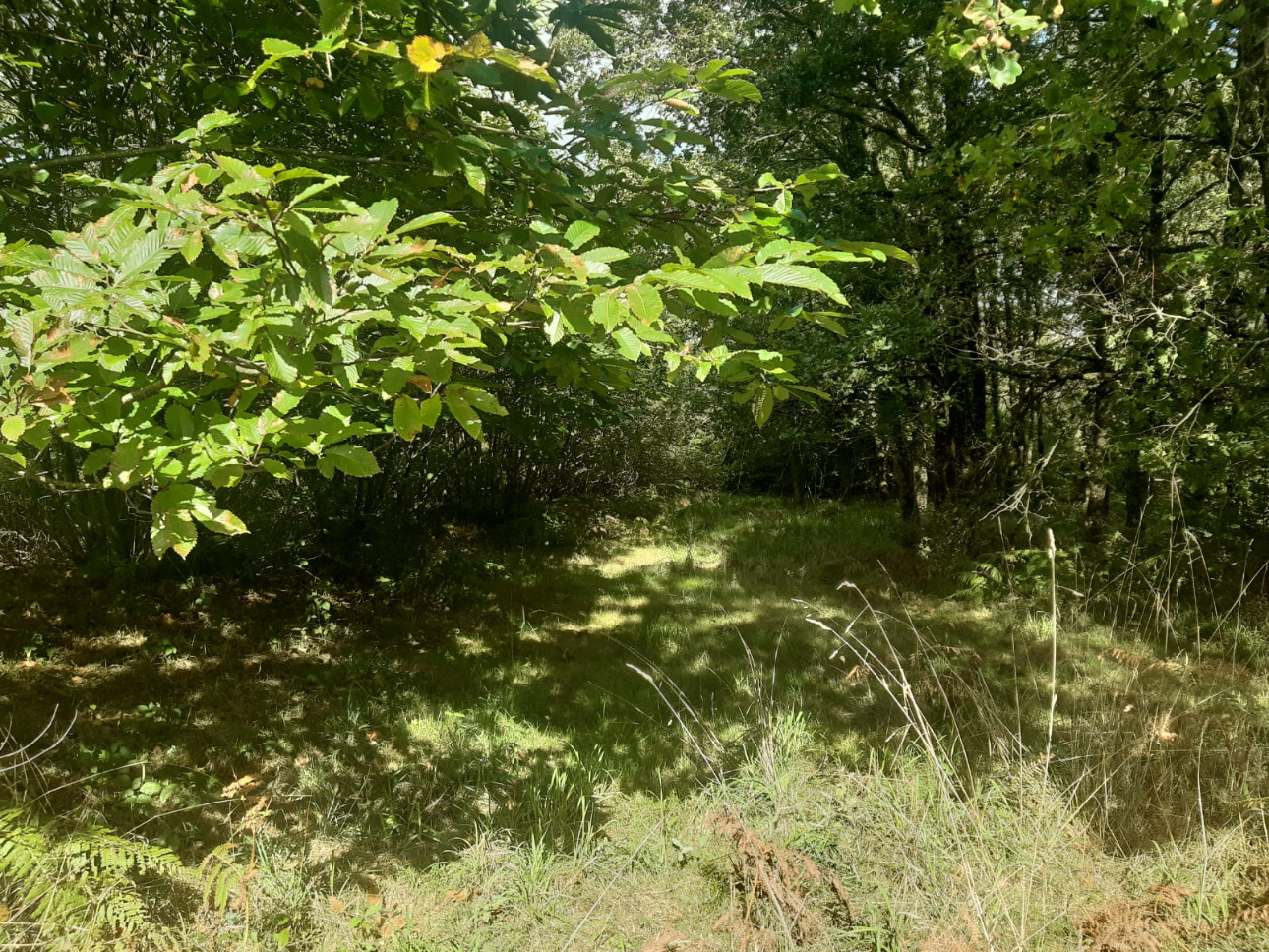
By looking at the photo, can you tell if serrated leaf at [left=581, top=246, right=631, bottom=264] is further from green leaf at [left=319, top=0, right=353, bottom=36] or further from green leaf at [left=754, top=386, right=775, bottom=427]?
green leaf at [left=319, top=0, right=353, bottom=36]

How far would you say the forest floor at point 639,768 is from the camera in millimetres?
2459

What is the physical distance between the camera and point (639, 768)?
4.04 meters

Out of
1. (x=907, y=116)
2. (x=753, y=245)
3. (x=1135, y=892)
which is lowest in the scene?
(x=1135, y=892)

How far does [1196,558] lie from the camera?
6.34 m

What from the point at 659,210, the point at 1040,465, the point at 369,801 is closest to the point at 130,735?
the point at 369,801

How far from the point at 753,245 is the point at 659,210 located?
83 cm

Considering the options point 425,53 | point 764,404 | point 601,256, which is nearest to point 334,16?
point 425,53

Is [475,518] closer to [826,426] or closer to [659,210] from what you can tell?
[826,426]

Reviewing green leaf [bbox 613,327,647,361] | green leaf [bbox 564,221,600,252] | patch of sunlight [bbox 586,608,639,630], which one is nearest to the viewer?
green leaf [bbox 613,327,647,361]

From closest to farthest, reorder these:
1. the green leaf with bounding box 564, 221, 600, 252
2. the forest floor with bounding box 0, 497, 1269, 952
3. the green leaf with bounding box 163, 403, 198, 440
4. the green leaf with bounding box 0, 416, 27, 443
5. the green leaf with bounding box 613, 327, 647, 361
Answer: the green leaf with bounding box 0, 416, 27, 443 < the green leaf with bounding box 613, 327, 647, 361 < the green leaf with bounding box 163, 403, 198, 440 < the green leaf with bounding box 564, 221, 600, 252 < the forest floor with bounding box 0, 497, 1269, 952

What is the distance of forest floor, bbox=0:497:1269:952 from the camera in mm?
2459

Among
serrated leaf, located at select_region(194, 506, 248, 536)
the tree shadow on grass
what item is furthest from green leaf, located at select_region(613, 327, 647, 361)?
the tree shadow on grass

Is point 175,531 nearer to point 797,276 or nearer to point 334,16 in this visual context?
point 334,16

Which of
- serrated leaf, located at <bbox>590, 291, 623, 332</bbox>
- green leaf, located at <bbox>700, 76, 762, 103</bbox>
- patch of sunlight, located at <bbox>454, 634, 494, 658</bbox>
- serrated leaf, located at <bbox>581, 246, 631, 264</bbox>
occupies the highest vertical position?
green leaf, located at <bbox>700, 76, 762, 103</bbox>
